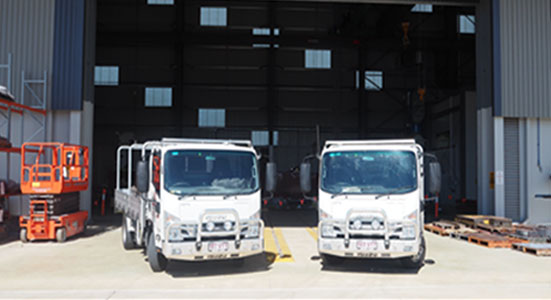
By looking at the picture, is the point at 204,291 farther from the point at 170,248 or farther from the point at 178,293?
the point at 170,248

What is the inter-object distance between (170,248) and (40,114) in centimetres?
1004

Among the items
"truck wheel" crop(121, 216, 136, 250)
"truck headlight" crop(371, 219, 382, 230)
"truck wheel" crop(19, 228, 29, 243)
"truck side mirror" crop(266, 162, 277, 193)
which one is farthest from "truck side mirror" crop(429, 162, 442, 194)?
"truck wheel" crop(19, 228, 29, 243)

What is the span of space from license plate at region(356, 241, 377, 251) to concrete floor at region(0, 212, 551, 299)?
0.56 metres

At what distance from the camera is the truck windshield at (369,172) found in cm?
802

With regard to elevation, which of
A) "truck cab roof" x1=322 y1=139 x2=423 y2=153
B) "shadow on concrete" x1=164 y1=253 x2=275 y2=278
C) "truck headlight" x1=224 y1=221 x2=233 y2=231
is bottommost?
"shadow on concrete" x1=164 y1=253 x2=275 y2=278

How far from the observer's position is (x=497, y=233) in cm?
1327

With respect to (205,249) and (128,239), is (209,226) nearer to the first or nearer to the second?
(205,249)

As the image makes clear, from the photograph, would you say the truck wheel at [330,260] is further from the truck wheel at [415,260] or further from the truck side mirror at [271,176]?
the truck side mirror at [271,176]

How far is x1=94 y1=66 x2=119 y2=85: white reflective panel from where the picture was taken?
92.2ft

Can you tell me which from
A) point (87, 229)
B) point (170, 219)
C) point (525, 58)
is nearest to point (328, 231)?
point (170, 219)

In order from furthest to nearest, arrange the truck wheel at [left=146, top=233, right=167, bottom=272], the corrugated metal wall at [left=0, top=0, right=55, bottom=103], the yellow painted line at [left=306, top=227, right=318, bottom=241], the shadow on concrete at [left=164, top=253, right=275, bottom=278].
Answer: the corrugated metal wall at [left=0, top=0, right=55, bottom=103]
the yellow painted line at [left=306, top=227, right=318, bottom=241]
the shadow on concrete at [left=164, top=253, right=275, bottom=278]
the truck wheel at [left=146, top=233, right=167, bottom=272]

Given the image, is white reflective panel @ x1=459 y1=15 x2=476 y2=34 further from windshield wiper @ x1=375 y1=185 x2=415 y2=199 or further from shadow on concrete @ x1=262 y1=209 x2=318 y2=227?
windshield wiper @ x1=375 y1=185 x2=415 y2=199

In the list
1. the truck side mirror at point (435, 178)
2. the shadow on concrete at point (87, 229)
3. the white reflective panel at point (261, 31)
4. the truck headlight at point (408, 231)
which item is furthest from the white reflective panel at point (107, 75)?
the truck headlight at point (408, 231)

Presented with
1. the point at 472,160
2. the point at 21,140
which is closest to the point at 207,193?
the point at 21,140
